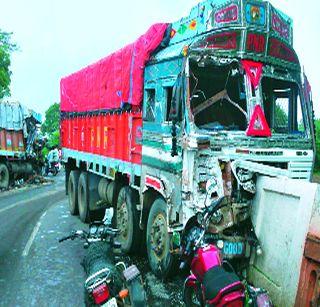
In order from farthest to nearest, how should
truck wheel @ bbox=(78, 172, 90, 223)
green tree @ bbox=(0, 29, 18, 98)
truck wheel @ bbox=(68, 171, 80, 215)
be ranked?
green tree @ bbox=(0, 29, 18, 98) → truck wheel @ bbox=(68, 171, 80, 215) → truck wheel @ bbox=(78, 172, 90, 223)

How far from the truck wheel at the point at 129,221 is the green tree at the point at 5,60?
31469 millimetres

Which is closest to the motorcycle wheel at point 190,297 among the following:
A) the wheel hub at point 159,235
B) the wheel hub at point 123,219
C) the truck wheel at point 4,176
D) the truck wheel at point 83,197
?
the wheel hub at point 159,235

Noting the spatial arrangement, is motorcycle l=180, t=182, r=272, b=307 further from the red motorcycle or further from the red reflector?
the red reflector

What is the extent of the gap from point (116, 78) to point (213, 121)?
115 inches

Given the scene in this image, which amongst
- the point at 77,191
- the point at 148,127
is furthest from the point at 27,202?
the point at 148,127

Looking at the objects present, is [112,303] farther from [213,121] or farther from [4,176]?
[4,176]

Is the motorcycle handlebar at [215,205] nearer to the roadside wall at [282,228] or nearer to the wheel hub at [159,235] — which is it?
the roadside wall at [282,228]

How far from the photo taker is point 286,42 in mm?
6680

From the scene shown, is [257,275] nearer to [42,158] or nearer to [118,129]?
[118,129]

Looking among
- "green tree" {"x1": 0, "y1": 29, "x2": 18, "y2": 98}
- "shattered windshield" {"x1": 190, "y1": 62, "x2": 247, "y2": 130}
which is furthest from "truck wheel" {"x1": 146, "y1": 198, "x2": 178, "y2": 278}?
"green tree" {"x1": 0, "y1": 29, "x2": 18, "y2": 98}

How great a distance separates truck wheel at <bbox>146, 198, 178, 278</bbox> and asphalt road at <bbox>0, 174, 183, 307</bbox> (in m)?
0.25

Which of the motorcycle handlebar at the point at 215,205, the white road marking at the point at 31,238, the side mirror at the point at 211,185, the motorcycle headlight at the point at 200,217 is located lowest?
the white road marking at the point at 31,238

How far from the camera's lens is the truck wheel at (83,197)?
11.7 meters

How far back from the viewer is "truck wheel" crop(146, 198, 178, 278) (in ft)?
21.5
